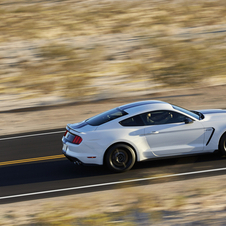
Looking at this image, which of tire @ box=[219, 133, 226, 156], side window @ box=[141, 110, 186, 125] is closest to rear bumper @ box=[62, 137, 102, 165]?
side window @ box=[141, 110, 186, 125]

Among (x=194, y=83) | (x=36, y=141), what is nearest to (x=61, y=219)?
(x=36, y=141)

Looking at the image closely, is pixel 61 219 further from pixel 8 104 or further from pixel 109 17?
pixel 109 17

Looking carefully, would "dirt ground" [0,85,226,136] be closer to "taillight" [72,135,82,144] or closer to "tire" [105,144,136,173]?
"taillight" [72,135,82,144]

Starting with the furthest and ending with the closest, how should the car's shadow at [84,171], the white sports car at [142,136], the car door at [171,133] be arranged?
the car's shadow at [84,171], the car door at [171,133], the white sports car at [142,136]

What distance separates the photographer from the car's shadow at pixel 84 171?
863cm

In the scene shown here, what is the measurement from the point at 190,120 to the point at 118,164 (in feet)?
6.42

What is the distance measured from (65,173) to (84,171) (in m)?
0.47

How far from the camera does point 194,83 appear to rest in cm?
2078

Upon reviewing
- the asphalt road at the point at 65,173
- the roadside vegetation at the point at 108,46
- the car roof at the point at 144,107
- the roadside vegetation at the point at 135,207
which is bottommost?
the roadside vegetation at the point at 135,207

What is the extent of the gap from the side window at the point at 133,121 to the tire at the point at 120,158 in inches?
20.3

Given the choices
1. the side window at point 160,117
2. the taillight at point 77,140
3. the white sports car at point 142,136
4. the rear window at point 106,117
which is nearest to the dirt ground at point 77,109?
the rear window at point 106,117

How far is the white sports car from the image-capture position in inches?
331

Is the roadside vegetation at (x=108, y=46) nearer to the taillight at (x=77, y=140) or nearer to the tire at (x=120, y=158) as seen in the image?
the taillight at (x=77, y=140)

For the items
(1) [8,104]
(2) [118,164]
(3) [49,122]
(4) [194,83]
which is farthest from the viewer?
(4) [194,83]
